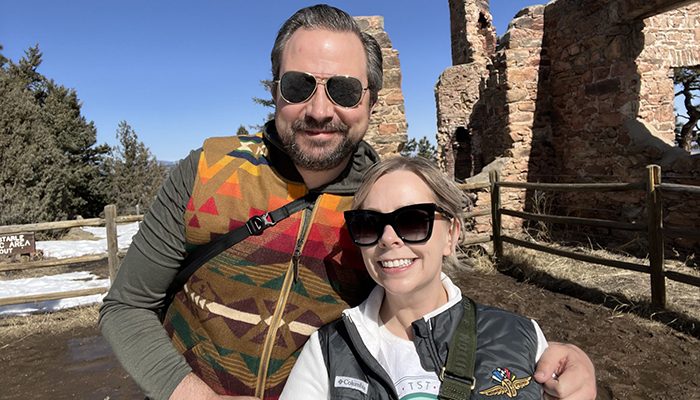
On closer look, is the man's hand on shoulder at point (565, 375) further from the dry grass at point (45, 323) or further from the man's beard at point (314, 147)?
the dry grass at point (45, 323)

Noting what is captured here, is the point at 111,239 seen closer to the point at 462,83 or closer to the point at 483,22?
the point at 462,83

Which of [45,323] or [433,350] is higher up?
[433,350]

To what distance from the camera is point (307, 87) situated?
4.95ft

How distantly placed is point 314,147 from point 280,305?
21.3 inches

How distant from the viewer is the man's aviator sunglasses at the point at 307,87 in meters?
1.50

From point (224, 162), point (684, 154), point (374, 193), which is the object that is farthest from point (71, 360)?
point (684, 154)

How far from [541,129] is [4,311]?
31.8ft

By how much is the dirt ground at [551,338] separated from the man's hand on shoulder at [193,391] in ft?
10.3

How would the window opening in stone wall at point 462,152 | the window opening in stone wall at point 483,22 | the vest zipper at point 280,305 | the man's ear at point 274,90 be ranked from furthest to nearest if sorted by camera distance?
1. the window opening in stone wall at point 483,22
2. the window opening in stone wall at point 462,152
3. the man's ear at point 274,90
4. the vest zipper at point 280,305

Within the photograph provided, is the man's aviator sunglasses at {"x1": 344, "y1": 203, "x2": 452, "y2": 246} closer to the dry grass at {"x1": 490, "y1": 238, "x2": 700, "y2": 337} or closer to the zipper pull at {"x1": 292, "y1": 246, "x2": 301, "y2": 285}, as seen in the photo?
the zipper pull at {"x1": 292, "y1": 246, "x2": 301, "y2": 285}

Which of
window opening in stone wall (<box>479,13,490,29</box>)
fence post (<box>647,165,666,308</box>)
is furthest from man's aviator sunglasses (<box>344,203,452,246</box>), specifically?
window opening in stone wall (<box>479,13,490,29</box>)

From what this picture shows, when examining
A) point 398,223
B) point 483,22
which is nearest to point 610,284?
point 398,223

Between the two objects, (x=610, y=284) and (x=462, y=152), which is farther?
(x=462, y=152)

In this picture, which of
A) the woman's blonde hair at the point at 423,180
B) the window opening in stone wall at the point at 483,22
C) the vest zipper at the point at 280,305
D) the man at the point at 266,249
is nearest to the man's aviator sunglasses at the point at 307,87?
the man at the point at 266,249
